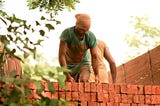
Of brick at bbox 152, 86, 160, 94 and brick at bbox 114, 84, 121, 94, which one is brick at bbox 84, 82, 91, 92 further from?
brick at bbox 152, 86, 160, 94

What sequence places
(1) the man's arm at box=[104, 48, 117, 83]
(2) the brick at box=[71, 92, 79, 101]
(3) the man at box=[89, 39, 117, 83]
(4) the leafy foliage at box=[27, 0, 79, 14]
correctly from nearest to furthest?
(2) the brick at box=[71, 92, 79, 101]
(4) the leafy foliage at box=[27, 0, 79, 14]
(1) the man's arm at box=[104, 48, 117, 83]
(3) the man at box=[89, 39, 117, 83]

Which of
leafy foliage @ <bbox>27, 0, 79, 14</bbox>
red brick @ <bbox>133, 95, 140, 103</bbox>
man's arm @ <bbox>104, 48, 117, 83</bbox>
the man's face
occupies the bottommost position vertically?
red brick @ <bbox>133, 95, 140, 103</bbox>

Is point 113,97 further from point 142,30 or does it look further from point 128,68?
point 142,30

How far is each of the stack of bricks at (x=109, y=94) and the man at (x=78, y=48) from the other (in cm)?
53

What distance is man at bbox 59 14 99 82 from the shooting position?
4.58m

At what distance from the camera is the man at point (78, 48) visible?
458 centimetres

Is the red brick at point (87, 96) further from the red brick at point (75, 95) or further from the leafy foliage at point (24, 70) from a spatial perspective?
the leafy foliage at point (24, 70)

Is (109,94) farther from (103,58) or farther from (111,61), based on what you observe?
(103,58)

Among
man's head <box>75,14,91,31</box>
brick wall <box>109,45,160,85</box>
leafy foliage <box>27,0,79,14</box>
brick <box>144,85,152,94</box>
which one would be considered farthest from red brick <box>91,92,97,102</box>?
brick wall <box>109,45,160,85</box>

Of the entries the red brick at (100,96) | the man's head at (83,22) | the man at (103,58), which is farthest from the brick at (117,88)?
the man at (103,58)

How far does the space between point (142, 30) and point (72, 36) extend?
60.6ft

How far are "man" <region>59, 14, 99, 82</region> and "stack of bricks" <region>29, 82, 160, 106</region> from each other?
1.75 feet

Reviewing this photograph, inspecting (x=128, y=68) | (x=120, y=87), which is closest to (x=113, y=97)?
(x=120, y=87)

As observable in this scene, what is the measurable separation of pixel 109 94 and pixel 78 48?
0.82 meters
